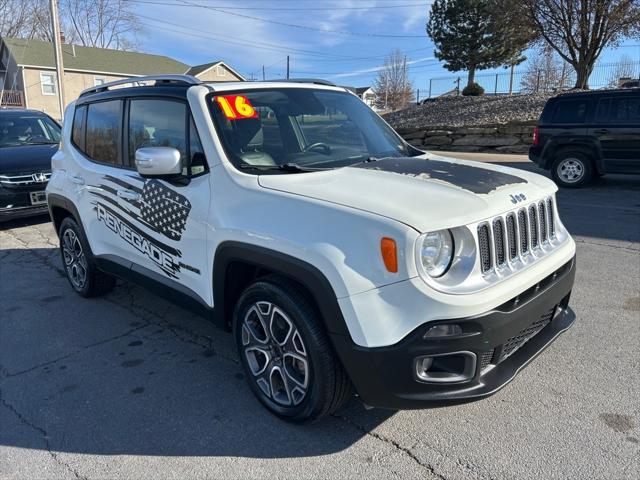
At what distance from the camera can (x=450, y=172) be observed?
10.3ft

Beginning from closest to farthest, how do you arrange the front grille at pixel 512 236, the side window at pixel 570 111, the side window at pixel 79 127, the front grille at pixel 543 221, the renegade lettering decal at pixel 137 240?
the front grille at pixel 512 236 → the front grille at pixel 543 221 → the renegade lettering decal at pixel 137 240 → the side window at pixel 79 127 → the side window at pixel 570 111

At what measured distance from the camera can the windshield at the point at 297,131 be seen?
318 cm

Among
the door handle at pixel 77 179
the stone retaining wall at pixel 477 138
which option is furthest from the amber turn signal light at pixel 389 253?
the stone retaining wall at pixel 477 138

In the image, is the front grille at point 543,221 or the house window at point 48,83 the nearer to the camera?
the front grille at point 543,221

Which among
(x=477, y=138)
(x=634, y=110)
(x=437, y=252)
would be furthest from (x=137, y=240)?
(x=477, y=138)

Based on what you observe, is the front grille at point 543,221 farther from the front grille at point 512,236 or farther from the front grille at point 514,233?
the front grille at point 512,236

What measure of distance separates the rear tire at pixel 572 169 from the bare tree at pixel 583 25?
11045 millimetres

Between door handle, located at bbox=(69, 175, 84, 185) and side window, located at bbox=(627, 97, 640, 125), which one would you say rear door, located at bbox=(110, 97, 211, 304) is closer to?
door handle, located at bbox=(69, 175, 84, 185)

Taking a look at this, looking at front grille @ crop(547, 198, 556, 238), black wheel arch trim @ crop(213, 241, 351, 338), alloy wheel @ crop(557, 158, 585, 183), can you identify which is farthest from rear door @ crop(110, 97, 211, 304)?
alloy wheel @ crop(557, 158, 585, 183)

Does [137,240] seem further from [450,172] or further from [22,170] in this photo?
[22,170]

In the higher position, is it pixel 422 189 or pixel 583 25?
pixel 583 25

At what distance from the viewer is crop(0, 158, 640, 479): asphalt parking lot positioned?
2.58 meters

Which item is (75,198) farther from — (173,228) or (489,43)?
(489,43)

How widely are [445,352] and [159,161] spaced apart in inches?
75.7
